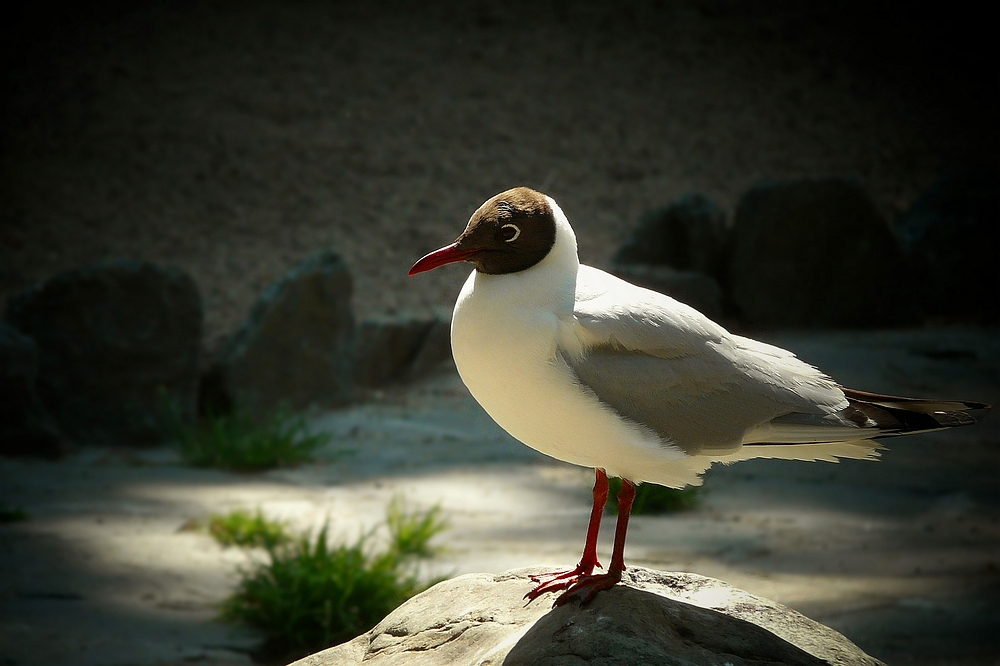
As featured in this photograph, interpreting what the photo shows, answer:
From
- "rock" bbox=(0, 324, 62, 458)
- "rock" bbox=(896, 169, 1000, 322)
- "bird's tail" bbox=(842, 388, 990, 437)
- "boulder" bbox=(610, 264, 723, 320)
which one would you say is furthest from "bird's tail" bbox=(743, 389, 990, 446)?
"rock" bbox=(896, 169, 1000, 322)

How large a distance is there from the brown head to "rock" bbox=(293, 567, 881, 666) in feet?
2.74

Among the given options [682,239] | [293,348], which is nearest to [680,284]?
[682,239]

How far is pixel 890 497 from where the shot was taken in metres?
5.37

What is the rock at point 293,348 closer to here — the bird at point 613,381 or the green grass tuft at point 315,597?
the green grass tuft at point 315,597

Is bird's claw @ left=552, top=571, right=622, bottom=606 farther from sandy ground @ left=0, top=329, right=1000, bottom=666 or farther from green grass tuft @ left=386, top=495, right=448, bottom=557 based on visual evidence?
green grass tuft @ left=386, top=495, right=448, bottom=557

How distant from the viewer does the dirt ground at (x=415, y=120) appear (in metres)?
10.3

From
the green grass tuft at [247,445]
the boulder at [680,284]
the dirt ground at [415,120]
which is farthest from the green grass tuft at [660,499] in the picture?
the dirt ground at [415,120]

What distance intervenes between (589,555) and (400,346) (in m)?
5.61

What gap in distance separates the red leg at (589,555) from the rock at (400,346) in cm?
529

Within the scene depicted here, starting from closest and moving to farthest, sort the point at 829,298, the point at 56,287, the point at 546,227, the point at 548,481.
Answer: the point at 546,227 < the point at 548,481 < the point at 56,287 < the point at 829,298

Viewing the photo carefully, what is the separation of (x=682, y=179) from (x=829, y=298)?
12.6ft

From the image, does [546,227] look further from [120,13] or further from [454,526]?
[120,13]

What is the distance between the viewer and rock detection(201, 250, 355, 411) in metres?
7.02

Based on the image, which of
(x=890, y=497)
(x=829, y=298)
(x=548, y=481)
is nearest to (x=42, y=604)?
(x=548, y=481)
